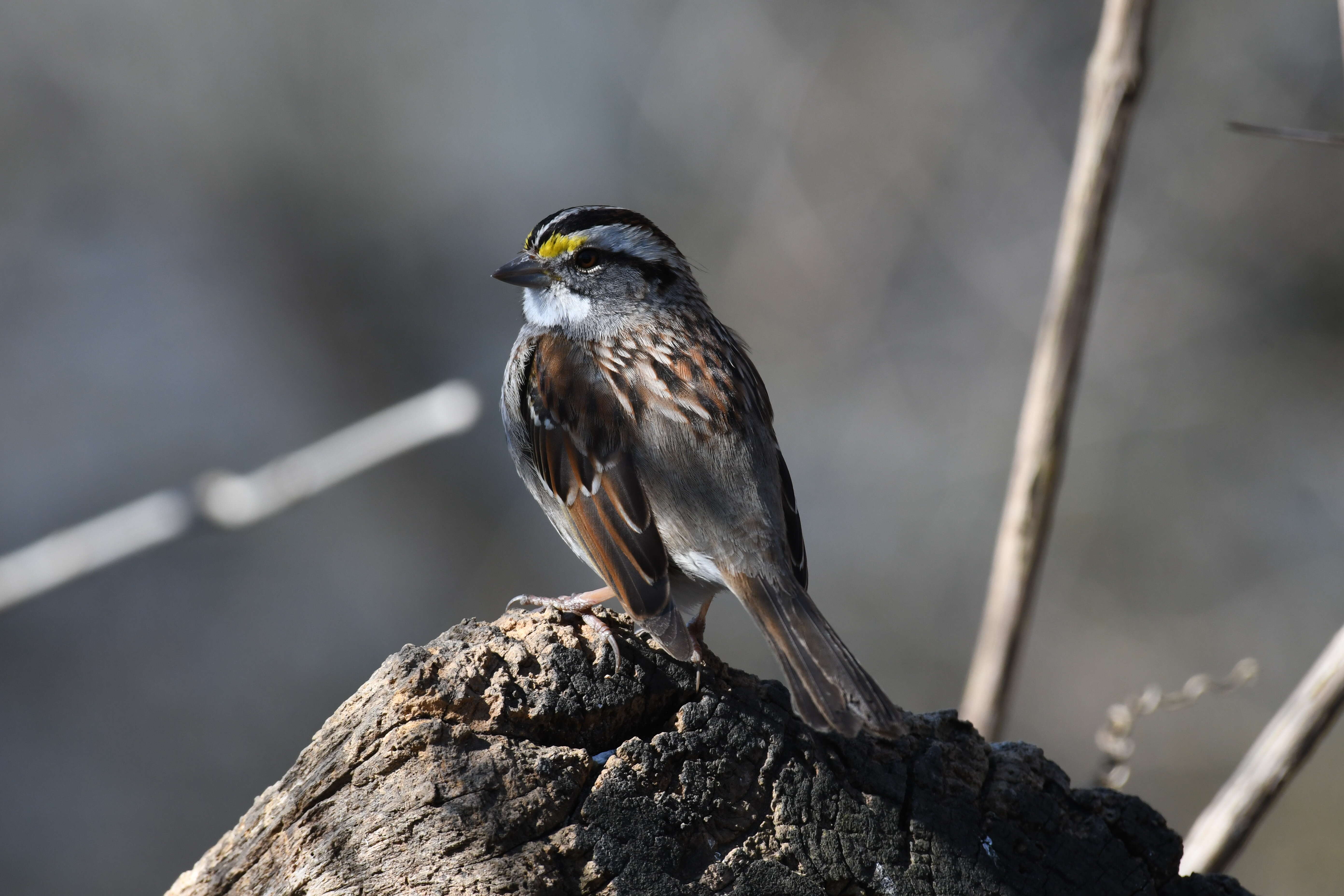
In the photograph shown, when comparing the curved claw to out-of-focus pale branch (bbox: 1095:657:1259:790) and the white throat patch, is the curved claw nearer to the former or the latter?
out-of-focus pale branch (bbox: 1095:657:1259:790)

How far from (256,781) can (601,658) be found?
5904mm

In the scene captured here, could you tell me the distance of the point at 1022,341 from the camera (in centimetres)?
843

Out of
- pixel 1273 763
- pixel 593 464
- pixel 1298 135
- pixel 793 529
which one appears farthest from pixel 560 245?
pixel 1273 763

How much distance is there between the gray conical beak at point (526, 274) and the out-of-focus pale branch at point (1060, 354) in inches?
65.1

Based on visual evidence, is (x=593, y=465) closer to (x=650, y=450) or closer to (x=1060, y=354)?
(x=650, y=450)

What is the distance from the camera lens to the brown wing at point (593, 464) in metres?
3.09

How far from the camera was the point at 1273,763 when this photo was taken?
272cm

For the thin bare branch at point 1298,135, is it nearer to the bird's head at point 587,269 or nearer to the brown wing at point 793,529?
the brown wing at point 793,529

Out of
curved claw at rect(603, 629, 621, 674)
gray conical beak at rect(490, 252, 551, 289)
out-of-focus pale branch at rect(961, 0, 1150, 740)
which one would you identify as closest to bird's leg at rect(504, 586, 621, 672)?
curved claw at rect(603, 629, 621, 674)

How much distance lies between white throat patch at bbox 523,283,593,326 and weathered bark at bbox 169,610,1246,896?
1.71 meters

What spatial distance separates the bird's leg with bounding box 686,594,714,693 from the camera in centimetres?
238

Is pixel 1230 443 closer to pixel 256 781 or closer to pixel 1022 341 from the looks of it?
pixel 1022 341

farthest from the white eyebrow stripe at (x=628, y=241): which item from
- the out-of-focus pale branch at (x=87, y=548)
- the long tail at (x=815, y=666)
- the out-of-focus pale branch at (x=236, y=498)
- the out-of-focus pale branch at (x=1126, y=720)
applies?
the out-of-focus pale branch at (x=1126, y=720)

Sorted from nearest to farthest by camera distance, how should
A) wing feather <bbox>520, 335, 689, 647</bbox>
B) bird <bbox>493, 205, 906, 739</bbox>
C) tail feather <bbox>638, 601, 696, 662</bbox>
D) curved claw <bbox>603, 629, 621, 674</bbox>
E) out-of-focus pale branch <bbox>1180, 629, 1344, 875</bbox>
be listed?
curved claw <bbox>603, 629, 621, 674</bbox>, tail feather <bbox>638, 601, 696, 662</bbox>, out-of-focus pale branch <bbox>1180, 629, 1344, 875</bbox>, bird <bbox>493, 205, 906, 739</bbox>, wing feather <bbox>520, 335, 689, 647</bbox>
